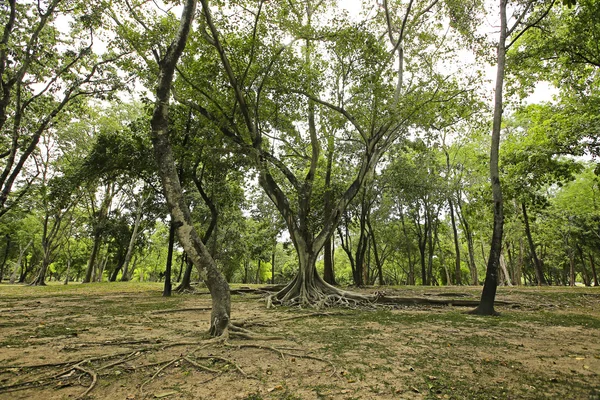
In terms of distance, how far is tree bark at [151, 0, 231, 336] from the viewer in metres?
5.12

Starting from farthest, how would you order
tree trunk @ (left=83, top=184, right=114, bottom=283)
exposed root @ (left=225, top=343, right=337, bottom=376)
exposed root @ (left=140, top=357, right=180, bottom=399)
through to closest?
tree trunk @ (left=83, top=184, right=114, bottom=283) → exposed root @ (left=225, top=343, right=337, bottom=376) → exposed root @ (left=140, top=357, right=180, bottom=399)

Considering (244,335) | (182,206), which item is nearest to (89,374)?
(244,335)

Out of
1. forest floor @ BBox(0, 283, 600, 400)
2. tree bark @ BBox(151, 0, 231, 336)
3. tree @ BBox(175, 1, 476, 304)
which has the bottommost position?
forest floor @ BBox(0, 283, 600, 400)

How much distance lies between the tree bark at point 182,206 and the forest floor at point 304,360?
60 centimetres

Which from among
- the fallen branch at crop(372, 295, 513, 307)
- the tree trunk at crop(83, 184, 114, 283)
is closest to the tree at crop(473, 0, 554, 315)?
the fallen branch at crop(372, 295, 513, 307)

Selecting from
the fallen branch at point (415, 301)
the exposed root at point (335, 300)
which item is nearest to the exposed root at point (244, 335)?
the exposed root at point (335, 300)

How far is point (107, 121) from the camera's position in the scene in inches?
810

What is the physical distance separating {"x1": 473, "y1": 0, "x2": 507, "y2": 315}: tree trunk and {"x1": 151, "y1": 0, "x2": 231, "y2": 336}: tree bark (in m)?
6.60

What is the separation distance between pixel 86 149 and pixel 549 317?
2438 centimetres

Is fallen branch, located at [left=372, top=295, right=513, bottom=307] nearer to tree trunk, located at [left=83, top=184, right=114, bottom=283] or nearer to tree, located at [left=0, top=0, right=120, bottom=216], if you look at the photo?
tree, located at [left=0, top=0, right=120, bottom=216]

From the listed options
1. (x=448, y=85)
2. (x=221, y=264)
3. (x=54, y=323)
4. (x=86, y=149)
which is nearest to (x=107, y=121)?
(x=86, y=149)

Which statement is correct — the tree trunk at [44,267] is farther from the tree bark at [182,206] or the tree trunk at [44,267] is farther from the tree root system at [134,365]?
the tree bark at [182,206]

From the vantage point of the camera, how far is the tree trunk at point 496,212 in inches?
314

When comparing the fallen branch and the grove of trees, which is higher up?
the grove of trees
